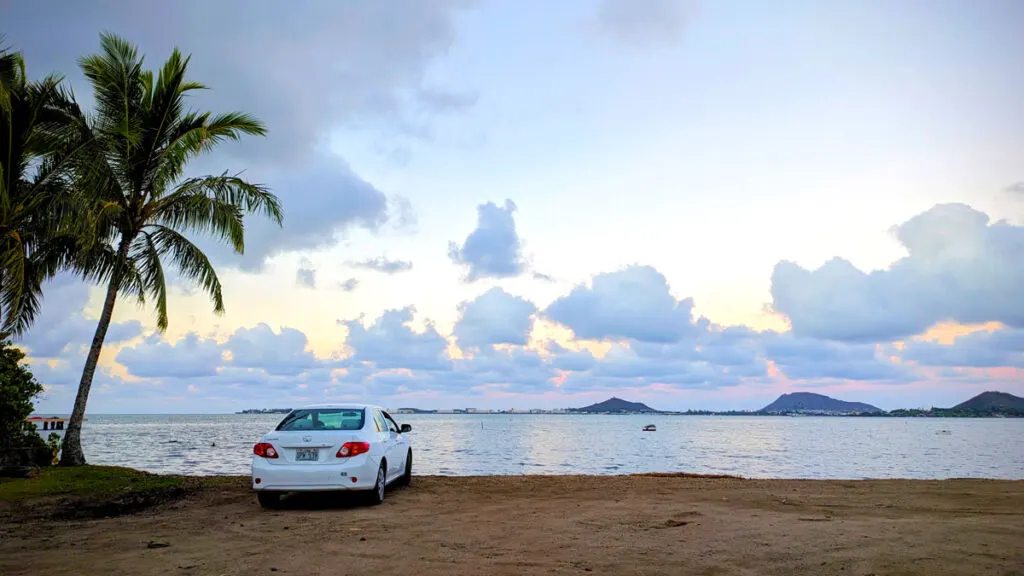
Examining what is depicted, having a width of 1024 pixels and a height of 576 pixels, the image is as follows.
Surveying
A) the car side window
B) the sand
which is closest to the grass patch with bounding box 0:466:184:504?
the sand

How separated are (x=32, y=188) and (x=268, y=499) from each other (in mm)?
9019

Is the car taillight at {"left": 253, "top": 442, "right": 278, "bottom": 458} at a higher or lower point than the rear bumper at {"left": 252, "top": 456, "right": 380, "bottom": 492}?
higher

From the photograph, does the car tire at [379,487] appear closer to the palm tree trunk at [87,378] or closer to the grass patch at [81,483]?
the grass patch at [81,483]

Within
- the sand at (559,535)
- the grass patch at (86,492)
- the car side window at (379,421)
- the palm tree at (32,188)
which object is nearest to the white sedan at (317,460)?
the sand at (559,535)

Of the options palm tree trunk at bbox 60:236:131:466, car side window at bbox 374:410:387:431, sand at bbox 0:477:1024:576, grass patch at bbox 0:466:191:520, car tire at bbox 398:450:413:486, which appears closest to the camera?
sand at bbox 0:477:1024:576

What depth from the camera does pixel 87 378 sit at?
1650 centimetres

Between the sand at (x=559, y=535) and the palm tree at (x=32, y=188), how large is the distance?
6.47 m

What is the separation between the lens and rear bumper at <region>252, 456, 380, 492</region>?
10.8 m

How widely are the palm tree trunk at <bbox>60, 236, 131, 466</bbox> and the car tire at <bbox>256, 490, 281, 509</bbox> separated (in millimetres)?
7784

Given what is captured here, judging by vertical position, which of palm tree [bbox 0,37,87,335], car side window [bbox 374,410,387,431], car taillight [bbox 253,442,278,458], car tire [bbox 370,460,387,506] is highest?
palm tree [bbox 0,37,87,335]

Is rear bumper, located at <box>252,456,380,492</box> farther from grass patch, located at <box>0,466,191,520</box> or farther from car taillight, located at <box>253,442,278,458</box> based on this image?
grass patch, located at <box>0,466,191,520</box>

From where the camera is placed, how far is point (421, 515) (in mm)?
10430

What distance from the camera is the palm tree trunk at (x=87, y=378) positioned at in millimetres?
16469

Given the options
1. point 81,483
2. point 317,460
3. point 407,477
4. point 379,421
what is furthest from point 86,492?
point 407,477
